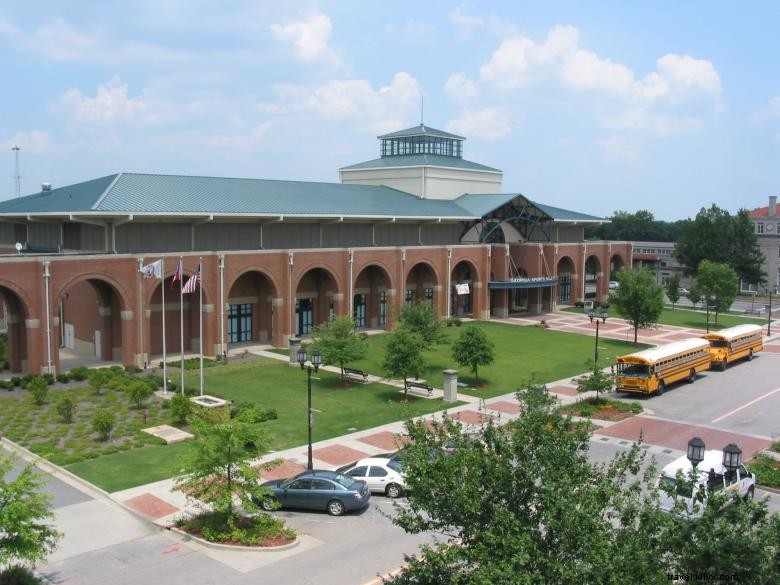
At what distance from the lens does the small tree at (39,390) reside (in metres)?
33.8

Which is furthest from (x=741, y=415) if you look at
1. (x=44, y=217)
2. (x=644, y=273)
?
(x=44, y=217)

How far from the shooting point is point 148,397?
35250mm

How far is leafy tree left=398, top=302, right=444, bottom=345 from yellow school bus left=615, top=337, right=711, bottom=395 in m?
9.69

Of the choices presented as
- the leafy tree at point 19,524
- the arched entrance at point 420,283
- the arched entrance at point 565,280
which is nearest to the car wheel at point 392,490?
the leafy tree at point 19,524

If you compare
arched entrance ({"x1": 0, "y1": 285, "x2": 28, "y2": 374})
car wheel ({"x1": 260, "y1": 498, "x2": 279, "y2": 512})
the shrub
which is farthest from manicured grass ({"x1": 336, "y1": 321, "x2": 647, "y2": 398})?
arched entrance ({"x1": 0, "y1": 285, "x2": 28, "y2": 374})

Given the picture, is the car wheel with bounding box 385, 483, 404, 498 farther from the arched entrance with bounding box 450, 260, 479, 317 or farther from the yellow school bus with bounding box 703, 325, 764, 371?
the arched entrance with bounding box 450, 260, 479, 317

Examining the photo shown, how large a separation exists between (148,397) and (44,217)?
58.5 feet

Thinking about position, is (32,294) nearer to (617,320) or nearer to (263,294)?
(263,294)

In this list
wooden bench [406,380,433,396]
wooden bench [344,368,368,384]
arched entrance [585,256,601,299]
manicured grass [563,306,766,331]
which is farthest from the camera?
arched entrance [585,256,601,299]

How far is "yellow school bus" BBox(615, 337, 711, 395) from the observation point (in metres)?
37.4

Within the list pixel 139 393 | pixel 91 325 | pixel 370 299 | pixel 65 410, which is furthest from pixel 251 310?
pixel 65 410

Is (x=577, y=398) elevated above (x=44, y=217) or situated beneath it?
situated beneath

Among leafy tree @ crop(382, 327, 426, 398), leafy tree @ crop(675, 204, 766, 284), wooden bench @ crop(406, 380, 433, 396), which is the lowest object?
→ wooden bench @ crop(406, 380, 433, 396)

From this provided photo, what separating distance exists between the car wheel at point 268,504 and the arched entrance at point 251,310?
29.2 m
